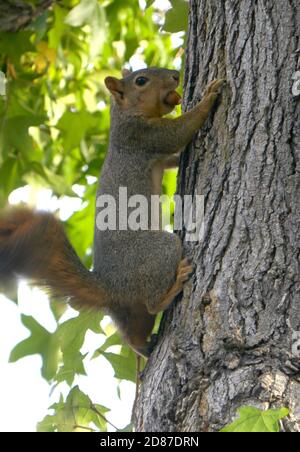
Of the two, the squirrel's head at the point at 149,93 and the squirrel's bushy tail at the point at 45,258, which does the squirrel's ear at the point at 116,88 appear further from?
the squirrel's bushy tail at the point at 45,258

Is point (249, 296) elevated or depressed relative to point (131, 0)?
depressed

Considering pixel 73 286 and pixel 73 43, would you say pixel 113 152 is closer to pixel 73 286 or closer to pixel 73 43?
pixel 73 286

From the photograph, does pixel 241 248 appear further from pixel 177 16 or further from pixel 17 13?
pixel 17 13

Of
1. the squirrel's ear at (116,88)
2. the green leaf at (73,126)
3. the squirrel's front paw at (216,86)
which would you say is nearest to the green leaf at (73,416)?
the squirrel's front paw at (216,86)

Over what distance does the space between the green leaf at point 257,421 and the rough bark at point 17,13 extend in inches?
99.1

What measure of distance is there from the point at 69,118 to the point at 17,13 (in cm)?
55

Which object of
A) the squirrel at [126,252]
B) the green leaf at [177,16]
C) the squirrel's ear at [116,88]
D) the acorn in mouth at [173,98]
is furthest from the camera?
the squirrel's ear at [116,88]

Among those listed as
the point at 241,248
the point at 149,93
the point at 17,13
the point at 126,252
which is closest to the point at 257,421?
the point at 241,248

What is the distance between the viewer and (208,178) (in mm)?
2311

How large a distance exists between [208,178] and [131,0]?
2254mm

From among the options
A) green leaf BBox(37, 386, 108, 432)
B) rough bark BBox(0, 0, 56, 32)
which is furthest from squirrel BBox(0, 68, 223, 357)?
rough bark BBox(0, 0, 56, 32)

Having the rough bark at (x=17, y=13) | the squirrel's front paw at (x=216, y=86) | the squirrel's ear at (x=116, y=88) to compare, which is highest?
the rough bark at (x=17, y=13)

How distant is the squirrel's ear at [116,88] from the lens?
11.1ft

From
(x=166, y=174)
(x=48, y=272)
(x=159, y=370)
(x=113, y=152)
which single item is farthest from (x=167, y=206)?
(x=159, y=370)
